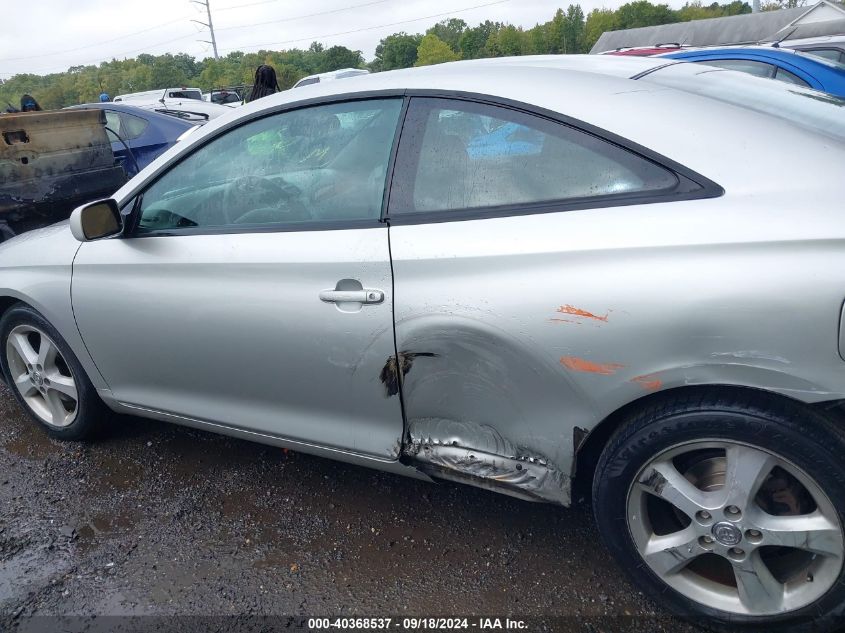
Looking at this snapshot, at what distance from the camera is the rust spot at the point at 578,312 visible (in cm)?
170

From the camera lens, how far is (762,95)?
2.05 meters

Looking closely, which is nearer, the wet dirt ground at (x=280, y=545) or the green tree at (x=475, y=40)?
the wet dirt ground at (x=280, y=545)

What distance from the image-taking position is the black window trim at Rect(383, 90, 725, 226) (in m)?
1.69

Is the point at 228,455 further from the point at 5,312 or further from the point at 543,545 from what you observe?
the point at 543,545

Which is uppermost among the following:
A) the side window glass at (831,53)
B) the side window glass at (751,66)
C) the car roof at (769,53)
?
the car roof at (769,53)

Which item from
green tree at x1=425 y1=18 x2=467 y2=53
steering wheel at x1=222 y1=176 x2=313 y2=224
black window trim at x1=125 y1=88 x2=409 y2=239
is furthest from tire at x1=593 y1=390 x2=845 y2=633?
green tree at x1=425 y1=18 x2=467 y2=53

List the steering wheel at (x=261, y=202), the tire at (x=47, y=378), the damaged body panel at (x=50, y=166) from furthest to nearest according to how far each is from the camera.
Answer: the damaged body panel at (x=50, y=166), the tire at (x=47, y=378), the steering wheel at (x=261, y=202)

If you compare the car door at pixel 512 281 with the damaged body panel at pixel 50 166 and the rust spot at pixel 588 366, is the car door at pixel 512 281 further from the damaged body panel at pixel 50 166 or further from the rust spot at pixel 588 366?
the damaged body panel at pixel 50 166

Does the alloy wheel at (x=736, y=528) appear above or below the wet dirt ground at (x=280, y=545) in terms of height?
above

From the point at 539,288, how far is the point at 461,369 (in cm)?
37

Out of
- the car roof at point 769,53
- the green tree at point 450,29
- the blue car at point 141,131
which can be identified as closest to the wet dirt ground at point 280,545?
the blue car at point 141,131

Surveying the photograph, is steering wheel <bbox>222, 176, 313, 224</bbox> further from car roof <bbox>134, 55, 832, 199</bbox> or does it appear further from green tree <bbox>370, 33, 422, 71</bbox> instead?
green tree <bbox>370, 33, 422, 71</bbox>

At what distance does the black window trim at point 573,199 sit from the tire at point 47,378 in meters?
1.87

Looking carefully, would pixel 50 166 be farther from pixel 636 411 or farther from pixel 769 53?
pixel 769 53
